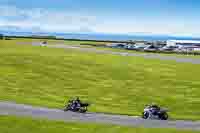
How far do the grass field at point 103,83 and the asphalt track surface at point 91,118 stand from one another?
12.4 ft

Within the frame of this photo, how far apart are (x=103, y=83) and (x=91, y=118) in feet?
93.4

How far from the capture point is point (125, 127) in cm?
3953

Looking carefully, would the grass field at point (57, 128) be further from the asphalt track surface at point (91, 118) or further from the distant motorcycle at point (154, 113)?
the distant motorcycle at point (154, 113)

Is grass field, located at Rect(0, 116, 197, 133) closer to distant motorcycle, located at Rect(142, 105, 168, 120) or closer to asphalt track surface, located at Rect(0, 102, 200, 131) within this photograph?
asphalt track surface, located at Rect(0, 102, 200, 131)

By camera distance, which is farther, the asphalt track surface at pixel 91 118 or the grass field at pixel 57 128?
the asphalt track surface at pixel 91 118

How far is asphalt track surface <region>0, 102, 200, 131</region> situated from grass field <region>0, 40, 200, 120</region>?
3.79 metres

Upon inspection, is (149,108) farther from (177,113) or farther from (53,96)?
(53,96)

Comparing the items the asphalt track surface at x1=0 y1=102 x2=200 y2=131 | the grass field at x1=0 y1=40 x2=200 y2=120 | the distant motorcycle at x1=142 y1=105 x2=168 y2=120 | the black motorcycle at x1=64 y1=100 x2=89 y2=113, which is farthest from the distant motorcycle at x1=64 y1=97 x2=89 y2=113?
the distant motorcycle at x1=142 y1=105 x2=168 y2=120

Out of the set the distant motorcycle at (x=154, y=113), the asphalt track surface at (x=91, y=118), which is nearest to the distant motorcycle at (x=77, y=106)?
the asphalt track surface at (x=91, y=118)

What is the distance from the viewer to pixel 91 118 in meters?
44.0

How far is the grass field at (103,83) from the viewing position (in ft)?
185

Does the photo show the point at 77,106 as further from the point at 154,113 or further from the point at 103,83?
the point at 103,83

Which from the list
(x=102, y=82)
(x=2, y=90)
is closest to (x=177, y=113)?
(x=102, y=82)

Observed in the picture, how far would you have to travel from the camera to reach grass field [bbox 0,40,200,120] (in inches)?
2215
